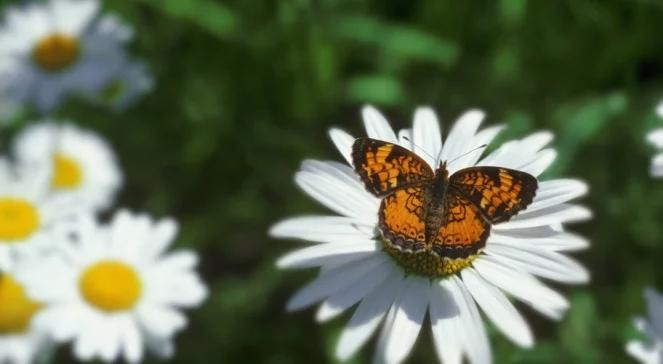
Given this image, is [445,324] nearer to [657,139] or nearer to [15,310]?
[657,139]

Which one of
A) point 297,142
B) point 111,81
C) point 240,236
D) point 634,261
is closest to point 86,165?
point 111,81

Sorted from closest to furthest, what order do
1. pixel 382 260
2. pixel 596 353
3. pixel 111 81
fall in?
pixel 382 260 → pixel 596 353 → pixel 111 81

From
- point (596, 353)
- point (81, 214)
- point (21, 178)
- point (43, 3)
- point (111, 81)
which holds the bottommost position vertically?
point (596, 353)

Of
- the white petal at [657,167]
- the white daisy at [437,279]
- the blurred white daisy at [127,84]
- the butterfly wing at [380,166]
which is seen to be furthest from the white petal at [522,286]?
the blurred white daisy at [127,84]

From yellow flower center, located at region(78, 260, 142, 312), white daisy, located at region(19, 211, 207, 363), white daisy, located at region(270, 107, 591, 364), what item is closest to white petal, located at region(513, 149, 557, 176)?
white daisy, located at region(270, 107, 591, 364)

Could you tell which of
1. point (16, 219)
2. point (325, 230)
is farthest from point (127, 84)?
point (325, 230)

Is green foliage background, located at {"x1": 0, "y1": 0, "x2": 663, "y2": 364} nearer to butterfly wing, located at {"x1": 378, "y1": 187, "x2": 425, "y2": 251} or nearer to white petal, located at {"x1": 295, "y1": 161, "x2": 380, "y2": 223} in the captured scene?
white petal, located at {"x1": 295, "y1": 161, "x2": 380, "y2": 223}

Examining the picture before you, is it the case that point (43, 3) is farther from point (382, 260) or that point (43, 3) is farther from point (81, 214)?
point (382, 260)
